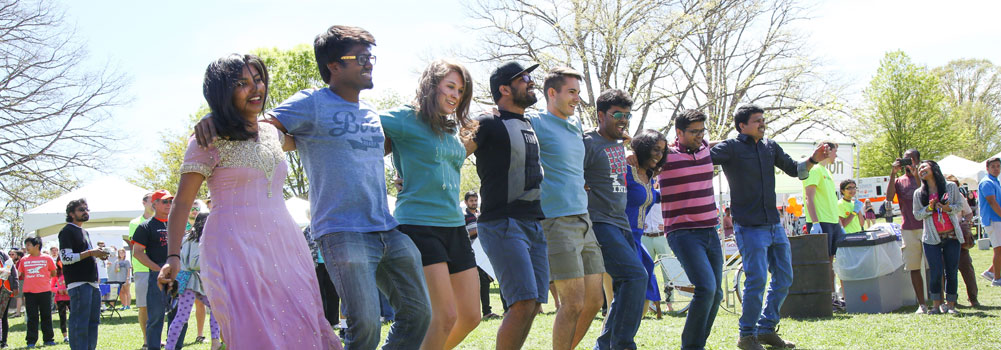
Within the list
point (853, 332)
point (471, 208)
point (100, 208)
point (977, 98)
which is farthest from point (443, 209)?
point (977, 98)

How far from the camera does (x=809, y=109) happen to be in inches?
1121

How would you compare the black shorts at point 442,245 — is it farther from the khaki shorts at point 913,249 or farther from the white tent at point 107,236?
the white tent at point 107,236

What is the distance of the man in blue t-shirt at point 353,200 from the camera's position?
143 inches

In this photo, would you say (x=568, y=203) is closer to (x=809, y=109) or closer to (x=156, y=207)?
(x=156, y=207)

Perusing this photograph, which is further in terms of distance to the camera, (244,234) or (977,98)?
(977,98)

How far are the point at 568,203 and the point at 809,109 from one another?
25.8 metres

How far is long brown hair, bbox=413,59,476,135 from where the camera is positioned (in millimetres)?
4246

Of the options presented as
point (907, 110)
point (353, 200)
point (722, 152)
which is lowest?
point (353, 200)

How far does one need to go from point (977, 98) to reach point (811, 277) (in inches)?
2194

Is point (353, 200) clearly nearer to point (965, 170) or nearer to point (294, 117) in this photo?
point (294, 117)

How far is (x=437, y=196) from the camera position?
4.17 m

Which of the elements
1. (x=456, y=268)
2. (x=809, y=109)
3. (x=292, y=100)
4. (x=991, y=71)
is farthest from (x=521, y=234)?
(x=991, y=71)

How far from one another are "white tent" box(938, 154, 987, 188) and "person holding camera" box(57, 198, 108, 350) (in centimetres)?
2955

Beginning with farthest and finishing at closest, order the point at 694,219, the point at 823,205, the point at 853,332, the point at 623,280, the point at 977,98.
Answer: the point at 977,98, the point at 823,205, the point at 853,332, the point at 694,219, the point at 623,280
